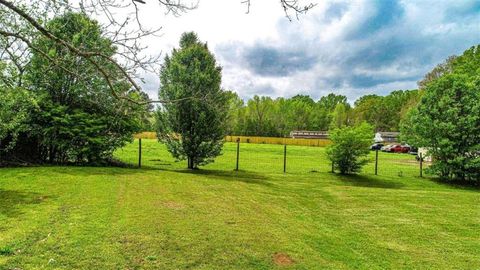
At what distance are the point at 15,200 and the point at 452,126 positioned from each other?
52.0ft

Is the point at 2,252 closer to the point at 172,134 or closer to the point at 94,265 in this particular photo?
the point at 94,265

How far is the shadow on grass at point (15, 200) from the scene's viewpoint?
246 inches

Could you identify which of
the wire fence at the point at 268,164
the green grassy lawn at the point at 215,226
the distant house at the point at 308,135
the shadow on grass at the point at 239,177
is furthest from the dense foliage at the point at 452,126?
the distant house at the point at 308,135

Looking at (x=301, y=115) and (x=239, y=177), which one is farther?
(x=301, y=115)

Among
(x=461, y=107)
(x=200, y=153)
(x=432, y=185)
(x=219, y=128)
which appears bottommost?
(x=432, y=185)

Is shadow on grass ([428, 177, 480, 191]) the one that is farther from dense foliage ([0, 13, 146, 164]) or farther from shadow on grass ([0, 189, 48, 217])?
shadow on grass ([0, 189, 48, 217])

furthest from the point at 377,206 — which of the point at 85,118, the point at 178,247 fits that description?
the point at 85,118

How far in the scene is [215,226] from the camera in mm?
5926

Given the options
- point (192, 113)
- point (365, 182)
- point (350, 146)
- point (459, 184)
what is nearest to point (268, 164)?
point (350, 146)

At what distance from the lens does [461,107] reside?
1515 cm

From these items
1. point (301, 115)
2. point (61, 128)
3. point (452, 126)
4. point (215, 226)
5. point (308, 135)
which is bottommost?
point (215, 226)

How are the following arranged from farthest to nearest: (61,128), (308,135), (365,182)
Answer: (308,135), (365,182), (61,128)

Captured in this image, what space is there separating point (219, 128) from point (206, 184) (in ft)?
15.0

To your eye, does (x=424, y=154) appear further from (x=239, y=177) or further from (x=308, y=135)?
(x=308, y=135)
